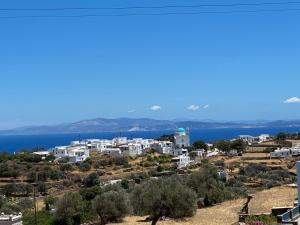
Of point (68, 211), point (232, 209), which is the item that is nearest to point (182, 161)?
point (68, 211)

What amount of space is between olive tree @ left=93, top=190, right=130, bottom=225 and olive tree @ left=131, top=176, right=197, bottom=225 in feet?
15.6

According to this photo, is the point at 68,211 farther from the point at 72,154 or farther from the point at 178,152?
the point at 72,154

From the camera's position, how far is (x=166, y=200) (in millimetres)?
27719

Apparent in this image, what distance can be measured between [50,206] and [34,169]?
39807 mm

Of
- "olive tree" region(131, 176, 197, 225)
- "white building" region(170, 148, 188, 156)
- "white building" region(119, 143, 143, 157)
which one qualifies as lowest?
"olive tree" region(131, 176, 197, 225)

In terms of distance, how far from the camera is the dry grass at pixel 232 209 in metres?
28.7

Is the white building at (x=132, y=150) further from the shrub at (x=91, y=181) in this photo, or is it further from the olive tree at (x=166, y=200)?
the olive tree at (x=166, y=200)

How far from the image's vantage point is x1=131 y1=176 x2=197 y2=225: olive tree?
2758 centimetres

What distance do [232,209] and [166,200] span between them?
631 centimetres

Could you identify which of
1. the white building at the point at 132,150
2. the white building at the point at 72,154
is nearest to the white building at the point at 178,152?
the white building at the point at 132,150

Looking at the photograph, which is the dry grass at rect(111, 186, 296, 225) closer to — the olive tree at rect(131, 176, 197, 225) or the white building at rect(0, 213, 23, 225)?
the olive tree at rect(131, 176, 197, 225)

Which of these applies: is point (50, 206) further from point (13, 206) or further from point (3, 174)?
point (3, 174)

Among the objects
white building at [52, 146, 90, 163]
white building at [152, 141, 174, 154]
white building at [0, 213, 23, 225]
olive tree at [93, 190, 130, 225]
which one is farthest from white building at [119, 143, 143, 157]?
white building at [0, 213, 23, 225]

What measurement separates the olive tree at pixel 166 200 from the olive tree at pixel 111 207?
15.6ft
